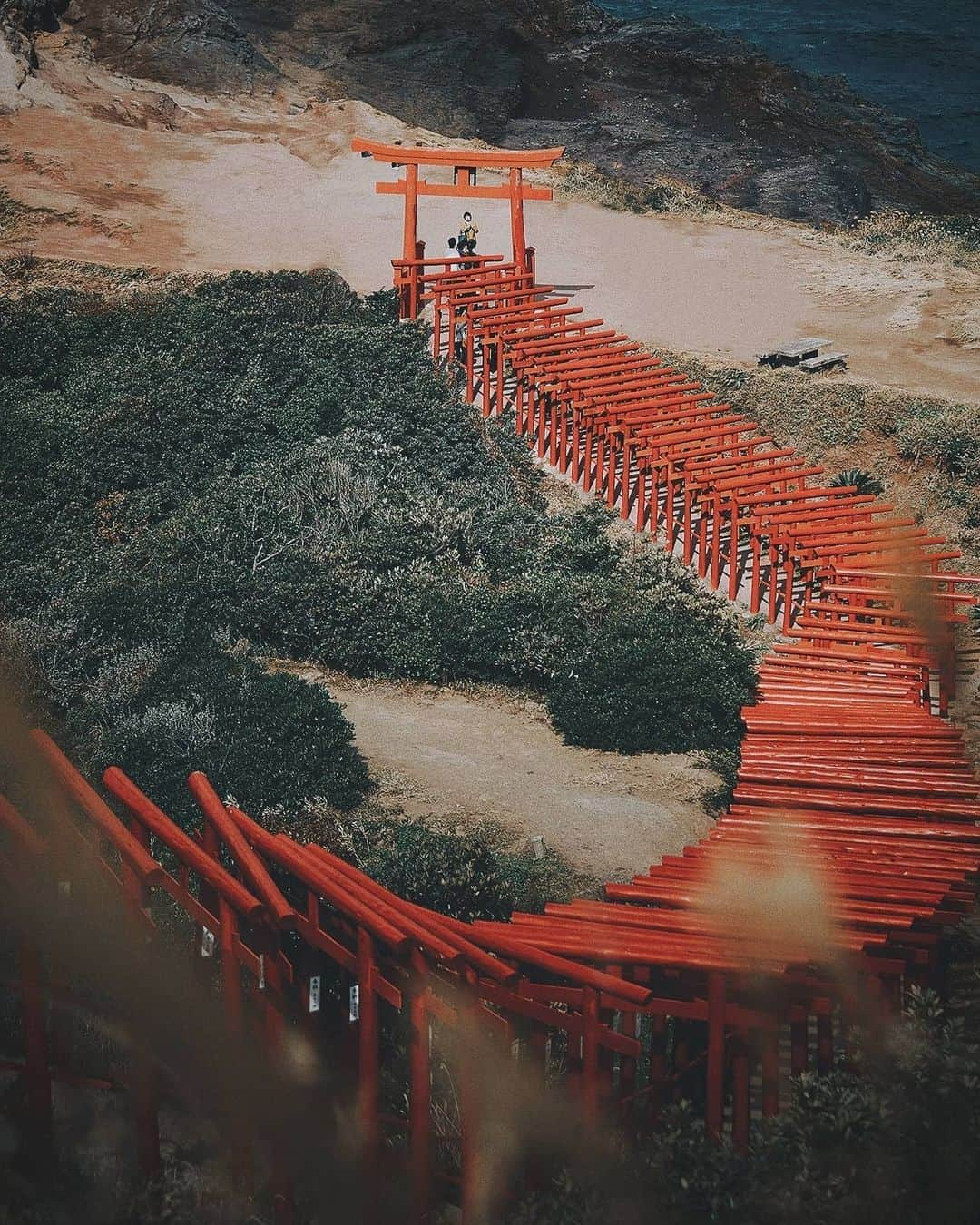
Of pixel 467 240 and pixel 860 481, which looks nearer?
pixel 860 481

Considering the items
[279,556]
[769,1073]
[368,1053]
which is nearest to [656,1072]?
[769,1073]

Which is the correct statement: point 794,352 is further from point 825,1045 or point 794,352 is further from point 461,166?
point 825,1045

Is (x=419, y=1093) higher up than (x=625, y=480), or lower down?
lower down

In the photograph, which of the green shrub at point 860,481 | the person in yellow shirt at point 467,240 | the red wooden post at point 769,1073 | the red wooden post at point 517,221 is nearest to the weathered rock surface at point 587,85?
the person in yellow shirt at point 467,240

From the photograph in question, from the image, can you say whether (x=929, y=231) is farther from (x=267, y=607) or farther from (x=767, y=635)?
(x=267, y=607)

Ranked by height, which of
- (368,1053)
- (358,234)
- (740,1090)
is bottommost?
(740,1090)

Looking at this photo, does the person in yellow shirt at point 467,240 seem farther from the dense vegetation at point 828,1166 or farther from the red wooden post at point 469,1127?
the dense vegetation at point 828,1166

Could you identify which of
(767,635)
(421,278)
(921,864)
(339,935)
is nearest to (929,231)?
(421,278)
